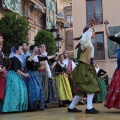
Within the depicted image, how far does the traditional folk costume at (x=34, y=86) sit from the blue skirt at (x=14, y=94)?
18cm

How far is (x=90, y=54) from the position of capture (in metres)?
5.40

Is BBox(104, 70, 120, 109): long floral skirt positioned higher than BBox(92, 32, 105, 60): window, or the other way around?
BBox(92, 32, 105, 60): window

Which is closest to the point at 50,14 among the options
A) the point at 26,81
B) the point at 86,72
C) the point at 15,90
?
the point at 26,81

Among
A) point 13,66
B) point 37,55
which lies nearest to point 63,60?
point 37,55

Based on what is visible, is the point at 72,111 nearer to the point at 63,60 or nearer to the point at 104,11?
the point at 63,60

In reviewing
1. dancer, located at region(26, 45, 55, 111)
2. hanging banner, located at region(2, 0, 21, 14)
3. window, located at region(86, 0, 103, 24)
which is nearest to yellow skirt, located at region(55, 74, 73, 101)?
dancer, located at region(26, 45, 55, 111)

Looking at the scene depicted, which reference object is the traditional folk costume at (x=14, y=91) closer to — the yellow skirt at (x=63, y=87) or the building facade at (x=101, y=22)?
the yellow skirt at (x=63, y=87)

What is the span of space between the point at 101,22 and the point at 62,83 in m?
15.0

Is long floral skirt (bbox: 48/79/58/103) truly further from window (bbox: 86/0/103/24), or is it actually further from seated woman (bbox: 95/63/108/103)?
window (bbox: 86/0/103/24)

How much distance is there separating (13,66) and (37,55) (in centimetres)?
70

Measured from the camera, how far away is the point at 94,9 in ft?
73.5

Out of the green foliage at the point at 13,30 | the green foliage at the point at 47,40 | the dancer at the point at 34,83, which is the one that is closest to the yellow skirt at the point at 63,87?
the dancer at the point at 34,83

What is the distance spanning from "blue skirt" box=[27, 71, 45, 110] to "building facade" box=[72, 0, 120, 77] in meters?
15.0

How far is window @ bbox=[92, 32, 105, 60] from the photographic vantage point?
71.2ft
